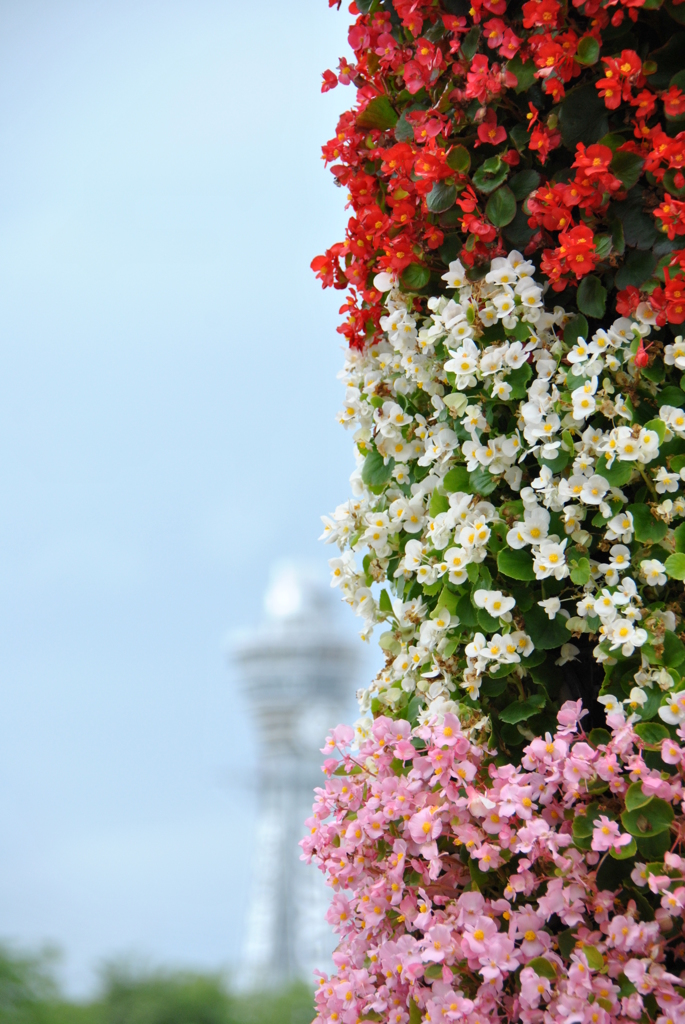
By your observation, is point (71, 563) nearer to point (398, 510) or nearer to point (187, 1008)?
point (187, 1008)

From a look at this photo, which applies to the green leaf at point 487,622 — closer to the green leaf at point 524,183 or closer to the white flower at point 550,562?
the white flower at point 550,562

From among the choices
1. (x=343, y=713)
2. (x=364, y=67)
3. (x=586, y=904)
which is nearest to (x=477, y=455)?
(x=586, y=904)

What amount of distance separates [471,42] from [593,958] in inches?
43.9

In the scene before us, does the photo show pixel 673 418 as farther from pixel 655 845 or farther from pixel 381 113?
pixel 381 113

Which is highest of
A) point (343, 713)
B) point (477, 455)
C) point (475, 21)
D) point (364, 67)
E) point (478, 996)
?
point (343, 713)

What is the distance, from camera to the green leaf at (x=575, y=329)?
123 cm

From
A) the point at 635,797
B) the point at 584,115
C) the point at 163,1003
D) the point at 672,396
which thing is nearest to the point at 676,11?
the point at 584,115

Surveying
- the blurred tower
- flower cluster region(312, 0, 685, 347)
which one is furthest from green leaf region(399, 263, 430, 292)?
the blurred tower

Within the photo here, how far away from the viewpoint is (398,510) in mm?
1333

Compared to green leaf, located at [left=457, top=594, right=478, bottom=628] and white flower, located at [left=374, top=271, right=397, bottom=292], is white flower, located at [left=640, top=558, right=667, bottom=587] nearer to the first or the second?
green leaf, located at [left=457, top=594, right=478, bottom=628]

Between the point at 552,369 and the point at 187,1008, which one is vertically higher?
the point at 187,1008

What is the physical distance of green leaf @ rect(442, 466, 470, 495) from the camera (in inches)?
49.5

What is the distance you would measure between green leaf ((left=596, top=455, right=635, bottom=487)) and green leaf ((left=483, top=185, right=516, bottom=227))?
338 mm

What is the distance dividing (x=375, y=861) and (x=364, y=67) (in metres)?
1.11
